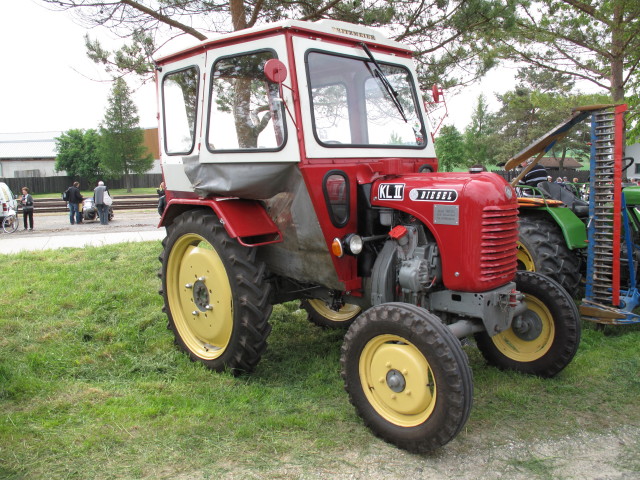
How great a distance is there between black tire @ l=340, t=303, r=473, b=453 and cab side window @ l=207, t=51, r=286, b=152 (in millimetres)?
1366

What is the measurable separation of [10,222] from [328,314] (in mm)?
13563

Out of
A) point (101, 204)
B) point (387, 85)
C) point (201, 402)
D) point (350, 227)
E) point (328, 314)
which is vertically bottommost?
point (201, 402)

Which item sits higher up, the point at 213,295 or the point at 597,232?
the point at 597,232

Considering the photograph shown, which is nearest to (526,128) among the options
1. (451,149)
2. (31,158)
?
(451,149)

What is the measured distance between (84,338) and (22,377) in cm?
101

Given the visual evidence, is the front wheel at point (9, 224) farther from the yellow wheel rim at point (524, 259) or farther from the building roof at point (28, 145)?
the building roof at point (28, 145)

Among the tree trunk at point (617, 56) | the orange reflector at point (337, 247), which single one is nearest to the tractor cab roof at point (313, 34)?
the orange reflector at point (337, 247)

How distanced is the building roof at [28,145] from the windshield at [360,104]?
53.3m

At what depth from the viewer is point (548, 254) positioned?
17.0 feet

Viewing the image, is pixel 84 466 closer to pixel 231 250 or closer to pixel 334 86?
pixel 231 250

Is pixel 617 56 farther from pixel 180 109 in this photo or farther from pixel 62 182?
pixel 62 182

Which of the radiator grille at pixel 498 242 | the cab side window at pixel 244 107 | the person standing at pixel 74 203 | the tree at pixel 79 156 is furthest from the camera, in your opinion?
the tree at pixel 79 156

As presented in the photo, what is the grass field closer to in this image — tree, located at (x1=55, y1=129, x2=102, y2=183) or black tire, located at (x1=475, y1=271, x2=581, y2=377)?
black tire, located at (x1=475, y1=271, x2=581, y2=377)

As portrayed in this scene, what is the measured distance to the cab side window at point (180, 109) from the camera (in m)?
4.14
